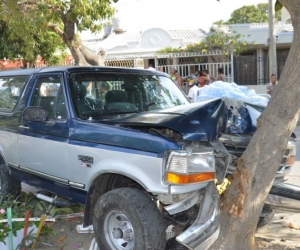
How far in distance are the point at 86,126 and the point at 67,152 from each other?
41cm

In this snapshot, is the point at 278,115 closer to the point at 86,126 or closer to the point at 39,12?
the point at 86,126

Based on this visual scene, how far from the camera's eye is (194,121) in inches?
153

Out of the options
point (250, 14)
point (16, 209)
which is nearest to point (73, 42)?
point (16, 209)

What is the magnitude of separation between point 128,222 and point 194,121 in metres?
1.12

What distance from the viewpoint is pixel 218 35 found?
17.9 m

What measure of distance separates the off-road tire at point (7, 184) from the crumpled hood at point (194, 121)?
2198 millimetres

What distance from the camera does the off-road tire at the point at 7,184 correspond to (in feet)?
18.7

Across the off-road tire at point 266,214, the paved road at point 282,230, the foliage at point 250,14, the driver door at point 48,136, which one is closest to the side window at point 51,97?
the driver door at point 48,136

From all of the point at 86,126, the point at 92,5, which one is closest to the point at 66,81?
the point at 86,126

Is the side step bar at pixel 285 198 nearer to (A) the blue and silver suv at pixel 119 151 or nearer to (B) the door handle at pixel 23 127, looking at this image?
(A) the blue and silver suv at pixel 119 151

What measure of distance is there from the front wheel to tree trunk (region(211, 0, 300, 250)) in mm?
660

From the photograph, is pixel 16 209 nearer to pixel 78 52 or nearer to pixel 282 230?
pixel 282 230

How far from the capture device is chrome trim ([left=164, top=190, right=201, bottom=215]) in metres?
3.51

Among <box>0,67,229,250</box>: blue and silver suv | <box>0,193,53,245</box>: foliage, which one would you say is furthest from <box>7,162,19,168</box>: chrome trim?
<box>0,193,53,245</box>: foliage
